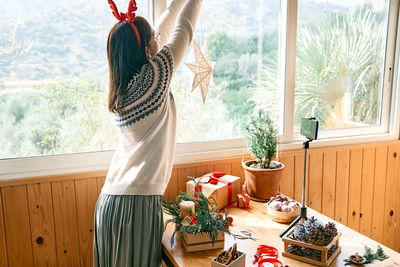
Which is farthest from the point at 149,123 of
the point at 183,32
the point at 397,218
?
the point at 397,218

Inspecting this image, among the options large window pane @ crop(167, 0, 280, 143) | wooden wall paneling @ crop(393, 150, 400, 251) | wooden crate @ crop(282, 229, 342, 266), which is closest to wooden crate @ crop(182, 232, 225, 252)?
wooden crate @ crop(282, 229, 342, 266)

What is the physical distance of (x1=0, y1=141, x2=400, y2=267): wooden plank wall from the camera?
1675 mm

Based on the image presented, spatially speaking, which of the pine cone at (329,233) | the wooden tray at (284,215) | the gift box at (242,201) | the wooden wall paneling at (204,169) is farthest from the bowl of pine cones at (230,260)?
the wooden wall paneling at (204,169)

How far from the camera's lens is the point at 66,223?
1.75 m

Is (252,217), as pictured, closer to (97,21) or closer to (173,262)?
(173,262)

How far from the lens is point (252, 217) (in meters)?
1.68

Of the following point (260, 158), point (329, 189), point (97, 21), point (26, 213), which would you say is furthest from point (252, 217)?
point (97, 21)

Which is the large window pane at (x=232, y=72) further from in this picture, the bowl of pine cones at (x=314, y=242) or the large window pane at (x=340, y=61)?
the bowl of pine cones at (x=314, y=242)

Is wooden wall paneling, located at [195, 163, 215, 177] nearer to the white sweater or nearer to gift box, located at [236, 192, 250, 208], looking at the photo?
gift box, located at [236, 192, 250, 208]

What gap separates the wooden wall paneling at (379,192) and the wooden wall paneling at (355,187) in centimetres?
14

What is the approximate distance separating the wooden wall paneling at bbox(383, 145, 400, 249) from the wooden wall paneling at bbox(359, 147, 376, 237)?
14cm

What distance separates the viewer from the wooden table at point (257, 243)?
131 cm

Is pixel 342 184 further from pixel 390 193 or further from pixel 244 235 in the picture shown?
pixel 244 235

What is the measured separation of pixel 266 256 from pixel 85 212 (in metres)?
0.91
